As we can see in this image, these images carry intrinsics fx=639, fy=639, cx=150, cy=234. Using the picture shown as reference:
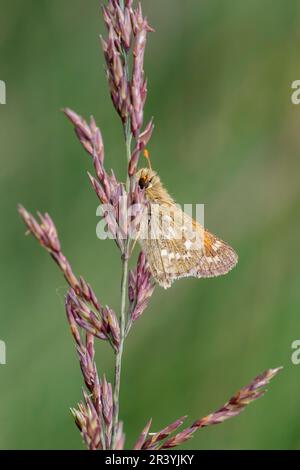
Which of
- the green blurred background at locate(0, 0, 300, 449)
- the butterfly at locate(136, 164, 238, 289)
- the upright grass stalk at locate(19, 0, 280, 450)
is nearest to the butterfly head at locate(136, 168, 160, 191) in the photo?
the butterfly at locate(136, 164, 238, 289)

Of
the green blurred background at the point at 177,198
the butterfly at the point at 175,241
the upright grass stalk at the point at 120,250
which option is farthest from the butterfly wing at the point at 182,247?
the green blurred background at the point at 177,198

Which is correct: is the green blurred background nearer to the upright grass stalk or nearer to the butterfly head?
the butterfly head

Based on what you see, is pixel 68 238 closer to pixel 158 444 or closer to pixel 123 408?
pixel 123 408


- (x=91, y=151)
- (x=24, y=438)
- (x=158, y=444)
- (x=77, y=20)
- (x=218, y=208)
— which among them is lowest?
(x=24, y=438)

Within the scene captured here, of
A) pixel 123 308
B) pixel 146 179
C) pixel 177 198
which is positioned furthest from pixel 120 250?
pixel 177 198

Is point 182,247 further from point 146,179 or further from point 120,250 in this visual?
point 120,250

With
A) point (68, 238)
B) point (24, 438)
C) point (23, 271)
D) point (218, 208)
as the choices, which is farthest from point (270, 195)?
point (24, 438)

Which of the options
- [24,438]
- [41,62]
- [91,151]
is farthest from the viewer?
[41,62]

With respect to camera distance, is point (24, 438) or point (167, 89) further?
point (167, 89)

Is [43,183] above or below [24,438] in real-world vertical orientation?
above

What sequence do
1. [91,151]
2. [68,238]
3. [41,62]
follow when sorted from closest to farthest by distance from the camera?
[91,151], [68,238], [41,62]
